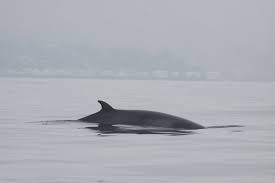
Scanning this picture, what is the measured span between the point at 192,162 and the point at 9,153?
3663mm

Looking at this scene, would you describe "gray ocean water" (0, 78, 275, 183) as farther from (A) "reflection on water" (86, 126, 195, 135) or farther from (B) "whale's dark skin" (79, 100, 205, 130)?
(B) "whale's dark skin" (79, 100, 205, 130)

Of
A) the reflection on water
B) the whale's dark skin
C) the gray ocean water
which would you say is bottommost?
the gray ocean water

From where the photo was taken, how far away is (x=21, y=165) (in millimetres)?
12938

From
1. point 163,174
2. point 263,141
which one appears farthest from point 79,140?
point 163,174

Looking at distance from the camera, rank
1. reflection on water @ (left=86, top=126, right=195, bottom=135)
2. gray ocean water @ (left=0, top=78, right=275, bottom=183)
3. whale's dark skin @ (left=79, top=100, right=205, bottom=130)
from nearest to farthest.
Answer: gray ocean water @ (left=0, top=78, right=275, bottom=183), reflection on water @ (left=86, top=126, right=195, bottom=135), whale's dark skin @ (left=79, top=100, right=205, bottom=130)

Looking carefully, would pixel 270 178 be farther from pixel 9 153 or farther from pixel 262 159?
pixel 9 153

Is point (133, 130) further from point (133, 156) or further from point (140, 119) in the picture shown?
point (133, 156)

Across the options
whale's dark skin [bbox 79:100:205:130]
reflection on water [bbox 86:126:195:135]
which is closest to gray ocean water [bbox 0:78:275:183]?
reflection on water [bbox 86:126:195:135]

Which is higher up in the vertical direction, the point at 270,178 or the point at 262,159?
the point at 262,159

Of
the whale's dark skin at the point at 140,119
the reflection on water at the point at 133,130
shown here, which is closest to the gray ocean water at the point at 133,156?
the reflection on water at the point at 133,130

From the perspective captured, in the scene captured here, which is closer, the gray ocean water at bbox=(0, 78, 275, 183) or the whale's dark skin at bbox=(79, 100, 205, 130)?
the gray ocean water at bbox=(0, 78, 275, 183)

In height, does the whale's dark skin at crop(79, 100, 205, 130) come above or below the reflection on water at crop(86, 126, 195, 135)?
above

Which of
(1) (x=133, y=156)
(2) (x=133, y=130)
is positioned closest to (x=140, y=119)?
(2) (x=133, y=130)

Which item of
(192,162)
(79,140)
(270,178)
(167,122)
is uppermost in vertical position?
(167,122)
